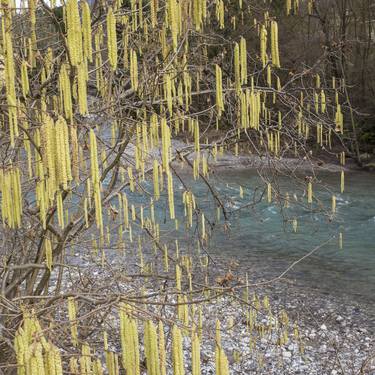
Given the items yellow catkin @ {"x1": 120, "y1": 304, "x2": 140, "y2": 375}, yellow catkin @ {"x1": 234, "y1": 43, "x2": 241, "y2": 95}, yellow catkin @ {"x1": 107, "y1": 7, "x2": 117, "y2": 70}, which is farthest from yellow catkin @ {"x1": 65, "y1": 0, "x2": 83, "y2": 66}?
yellow catkin @ {"x1": 234, "y1": 43, "x2": 241, "y2": 95}

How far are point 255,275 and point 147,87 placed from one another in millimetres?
5673

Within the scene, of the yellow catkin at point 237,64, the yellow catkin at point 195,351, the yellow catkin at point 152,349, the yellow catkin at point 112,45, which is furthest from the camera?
the yellow catkin at point 237,64

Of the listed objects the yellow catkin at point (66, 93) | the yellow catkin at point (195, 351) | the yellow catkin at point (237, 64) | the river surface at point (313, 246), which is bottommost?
the river surface at point (313, 246)

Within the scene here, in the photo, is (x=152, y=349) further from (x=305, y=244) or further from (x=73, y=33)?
(x=305, y=244)

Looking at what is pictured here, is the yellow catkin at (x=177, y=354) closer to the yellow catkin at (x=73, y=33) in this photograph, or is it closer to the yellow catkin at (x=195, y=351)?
the yellow catkin at (x=195, y=351)

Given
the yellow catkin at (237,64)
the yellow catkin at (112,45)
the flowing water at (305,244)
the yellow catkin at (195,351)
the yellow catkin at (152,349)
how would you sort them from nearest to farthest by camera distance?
1. the yellow catkin at (152,349)
2. the yellow catkin at (195,351)
3. the yellow catkin at (112,45)
4. the yellow catkin at (237,64)
5. the flowing water at (305,244)

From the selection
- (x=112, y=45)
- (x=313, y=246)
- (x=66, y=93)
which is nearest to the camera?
(x=112, y=45)

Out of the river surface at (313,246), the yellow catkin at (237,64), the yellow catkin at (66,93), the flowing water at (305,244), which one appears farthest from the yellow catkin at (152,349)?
the river surface at (313,246)

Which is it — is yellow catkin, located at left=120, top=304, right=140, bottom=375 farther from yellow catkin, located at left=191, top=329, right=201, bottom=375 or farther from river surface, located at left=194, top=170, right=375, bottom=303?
river surface, located at left=194, top=170, right=375, bottom=303

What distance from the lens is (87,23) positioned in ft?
6.09

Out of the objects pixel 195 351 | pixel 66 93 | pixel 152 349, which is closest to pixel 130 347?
pixel 152 349

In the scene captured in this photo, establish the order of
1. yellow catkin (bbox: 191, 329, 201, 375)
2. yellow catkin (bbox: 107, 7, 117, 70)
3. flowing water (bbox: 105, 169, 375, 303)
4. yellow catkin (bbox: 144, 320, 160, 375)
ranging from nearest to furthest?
1. yellow catkin (bbox: 144, 320, 160, 375)
2. yellow catkin (bbox: 191, 329, 201, 375)
3. yellow catkin (bbox: 107, 7, 117, 70)
4. flowing water (bbox: 105, 169, 375, 303)

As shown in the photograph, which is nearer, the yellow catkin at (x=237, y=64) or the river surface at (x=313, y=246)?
the yellow catkin at (x=237, y=64)

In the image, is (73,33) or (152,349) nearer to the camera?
(152,349)
